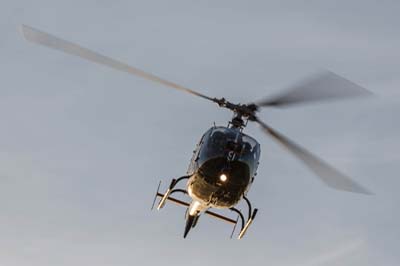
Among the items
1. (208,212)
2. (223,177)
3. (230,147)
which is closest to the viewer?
(223,177)

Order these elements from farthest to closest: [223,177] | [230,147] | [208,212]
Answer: [208,212] → [230,147] → [223,177]

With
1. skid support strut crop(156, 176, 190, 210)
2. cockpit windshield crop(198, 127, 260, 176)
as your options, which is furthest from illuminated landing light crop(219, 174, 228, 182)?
skid support strut crop(156, 176, 190, 210)

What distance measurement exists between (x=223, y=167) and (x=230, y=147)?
0.72m

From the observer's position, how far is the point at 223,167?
23.1 meters

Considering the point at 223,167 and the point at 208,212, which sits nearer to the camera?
the point at 223,167

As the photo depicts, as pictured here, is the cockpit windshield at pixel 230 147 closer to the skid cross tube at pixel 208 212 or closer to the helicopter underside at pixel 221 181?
the helicopter underside at pixel 221 181

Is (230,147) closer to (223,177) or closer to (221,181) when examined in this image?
(223,177)

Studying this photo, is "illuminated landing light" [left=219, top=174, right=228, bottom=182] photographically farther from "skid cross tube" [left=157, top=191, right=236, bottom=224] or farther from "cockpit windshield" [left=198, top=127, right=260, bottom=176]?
"skid cross tube" [left=157, top=191, right=236, bottom=224]

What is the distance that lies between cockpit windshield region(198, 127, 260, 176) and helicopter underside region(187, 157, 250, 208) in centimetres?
20

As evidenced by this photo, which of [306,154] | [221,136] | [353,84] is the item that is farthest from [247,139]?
[353,84]

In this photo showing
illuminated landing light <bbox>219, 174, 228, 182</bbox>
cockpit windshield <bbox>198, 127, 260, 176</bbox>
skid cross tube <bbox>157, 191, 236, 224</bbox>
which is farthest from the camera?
skid cross tube <bbox>157, 191, 236, 224</bbox>

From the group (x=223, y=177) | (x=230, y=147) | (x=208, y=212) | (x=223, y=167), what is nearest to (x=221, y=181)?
(x=223, y=177)

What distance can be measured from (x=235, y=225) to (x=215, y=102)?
455 cm

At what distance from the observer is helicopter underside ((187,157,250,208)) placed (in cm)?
2308
